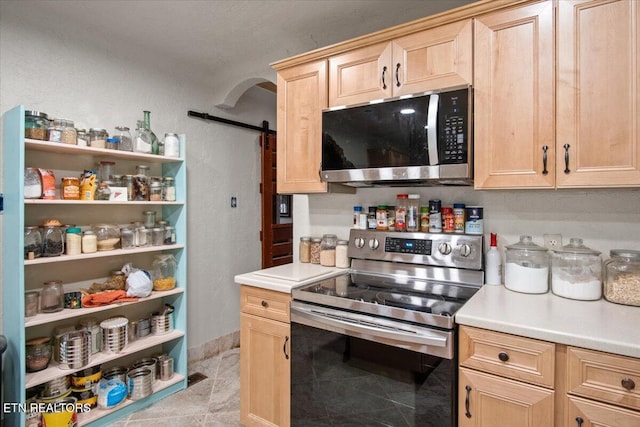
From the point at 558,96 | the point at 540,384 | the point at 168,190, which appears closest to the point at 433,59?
the point at 558,96

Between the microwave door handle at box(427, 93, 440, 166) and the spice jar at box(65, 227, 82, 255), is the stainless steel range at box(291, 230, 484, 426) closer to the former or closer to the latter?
the microwave door handle at box(427, 93, 440, 166)

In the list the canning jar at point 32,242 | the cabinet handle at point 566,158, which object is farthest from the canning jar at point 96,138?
the cabinet handle at point 566,158

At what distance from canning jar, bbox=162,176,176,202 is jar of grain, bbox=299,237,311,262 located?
3.35ft

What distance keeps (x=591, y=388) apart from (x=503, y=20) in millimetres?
1479

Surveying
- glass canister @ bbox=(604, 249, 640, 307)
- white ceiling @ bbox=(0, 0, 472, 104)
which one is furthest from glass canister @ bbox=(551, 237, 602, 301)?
white ceiling @ bbox=(0, 0, 472, 104)

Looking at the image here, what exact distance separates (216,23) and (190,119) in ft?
3.13

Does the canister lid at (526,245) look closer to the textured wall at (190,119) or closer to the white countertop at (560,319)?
the white countertop at (560,319)

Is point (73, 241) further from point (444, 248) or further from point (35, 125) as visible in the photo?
point (444, 248)

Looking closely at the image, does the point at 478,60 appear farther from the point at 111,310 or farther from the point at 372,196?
the point at 111,310

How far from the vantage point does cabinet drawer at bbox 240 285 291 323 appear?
1801mm

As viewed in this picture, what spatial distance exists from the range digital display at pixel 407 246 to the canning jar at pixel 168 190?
1.60 metres

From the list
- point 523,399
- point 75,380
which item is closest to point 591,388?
point 523,399

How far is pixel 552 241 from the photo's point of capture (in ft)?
5.52

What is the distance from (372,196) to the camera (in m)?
2.26
